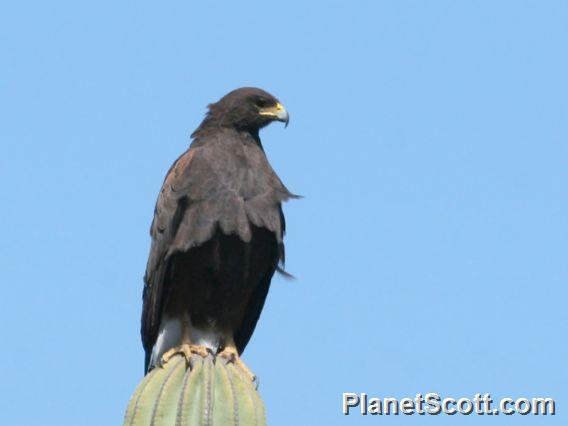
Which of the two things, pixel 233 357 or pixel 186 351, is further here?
pixel 233 357

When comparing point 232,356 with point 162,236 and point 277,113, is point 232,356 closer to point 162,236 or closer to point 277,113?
point 162,236

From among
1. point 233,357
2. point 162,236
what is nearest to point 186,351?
point 233,357

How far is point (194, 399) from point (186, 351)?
121 centimetres

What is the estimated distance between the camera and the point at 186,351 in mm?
7750

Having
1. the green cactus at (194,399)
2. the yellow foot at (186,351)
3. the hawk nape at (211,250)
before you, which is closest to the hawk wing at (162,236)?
the hawk nape at (211,250)

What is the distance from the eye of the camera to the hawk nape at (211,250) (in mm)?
8500

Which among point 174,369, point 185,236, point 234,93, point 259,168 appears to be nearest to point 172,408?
point 174,369

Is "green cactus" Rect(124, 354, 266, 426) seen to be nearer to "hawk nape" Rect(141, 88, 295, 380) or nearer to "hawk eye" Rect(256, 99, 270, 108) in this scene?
"hawk nape" Rect(141, 88, 295, 380)

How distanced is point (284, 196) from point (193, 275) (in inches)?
33.5

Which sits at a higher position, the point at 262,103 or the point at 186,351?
the point at 262,103

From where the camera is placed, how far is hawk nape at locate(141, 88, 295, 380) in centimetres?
850

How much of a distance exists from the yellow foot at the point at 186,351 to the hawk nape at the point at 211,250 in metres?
0.22

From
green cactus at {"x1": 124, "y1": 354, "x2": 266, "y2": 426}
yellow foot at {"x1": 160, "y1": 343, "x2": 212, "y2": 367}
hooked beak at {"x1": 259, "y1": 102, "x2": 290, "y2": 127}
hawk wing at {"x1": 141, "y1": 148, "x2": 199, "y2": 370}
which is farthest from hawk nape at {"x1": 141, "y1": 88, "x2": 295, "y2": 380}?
green cactus at {"x1": 124, "y1": 354, "x2": 266, "y2": 426}

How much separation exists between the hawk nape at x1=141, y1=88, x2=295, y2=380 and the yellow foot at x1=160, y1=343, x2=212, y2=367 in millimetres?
217
